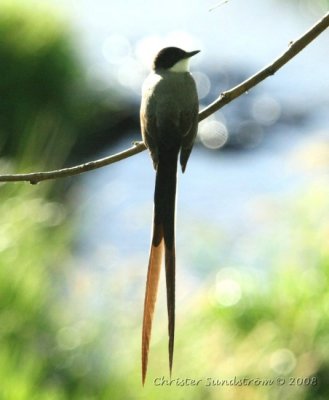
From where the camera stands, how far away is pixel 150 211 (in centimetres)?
725

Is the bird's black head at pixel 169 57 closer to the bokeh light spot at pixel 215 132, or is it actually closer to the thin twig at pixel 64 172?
the thin twig at pixel 64 172

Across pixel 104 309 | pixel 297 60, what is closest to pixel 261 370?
pixel 104 309

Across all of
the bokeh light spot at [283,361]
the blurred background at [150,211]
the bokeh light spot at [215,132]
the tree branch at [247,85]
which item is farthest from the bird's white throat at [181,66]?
the bokeh light spot at [215,132]

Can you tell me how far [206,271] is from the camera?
18.5 feet

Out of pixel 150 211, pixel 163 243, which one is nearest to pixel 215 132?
pixel 150 211

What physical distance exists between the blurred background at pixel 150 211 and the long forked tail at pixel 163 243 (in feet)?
1.68

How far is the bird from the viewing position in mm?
2340

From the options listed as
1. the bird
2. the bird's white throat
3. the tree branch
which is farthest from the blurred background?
the bird's white throat

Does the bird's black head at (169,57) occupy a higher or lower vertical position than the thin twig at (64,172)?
higher

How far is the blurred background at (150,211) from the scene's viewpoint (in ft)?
13.9

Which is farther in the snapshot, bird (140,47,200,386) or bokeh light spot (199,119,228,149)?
bokeh light spot (199,119,228,149)

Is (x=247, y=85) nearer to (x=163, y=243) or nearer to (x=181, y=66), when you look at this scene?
(x=163, y=243)

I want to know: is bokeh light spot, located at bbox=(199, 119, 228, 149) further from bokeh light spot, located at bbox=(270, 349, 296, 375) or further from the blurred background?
bokeh light spot, located at bbox=(270, 349, 296, 375)

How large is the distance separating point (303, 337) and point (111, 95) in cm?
413
